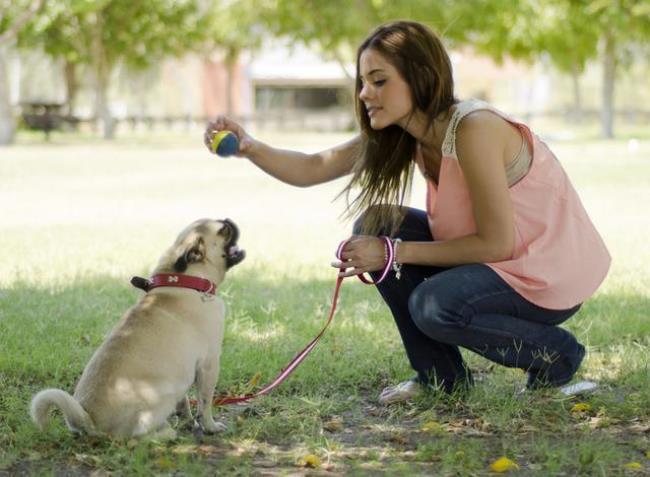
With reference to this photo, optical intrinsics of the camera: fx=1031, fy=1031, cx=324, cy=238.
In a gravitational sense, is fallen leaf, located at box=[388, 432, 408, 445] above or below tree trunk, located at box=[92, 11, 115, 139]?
below

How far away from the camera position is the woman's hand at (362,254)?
4.17 meters

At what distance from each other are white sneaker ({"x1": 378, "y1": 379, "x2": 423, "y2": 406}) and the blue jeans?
5cm

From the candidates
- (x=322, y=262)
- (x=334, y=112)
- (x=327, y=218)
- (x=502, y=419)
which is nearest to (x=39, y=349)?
(x=502, y=419)

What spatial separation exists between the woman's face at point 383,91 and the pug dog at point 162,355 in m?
0.76

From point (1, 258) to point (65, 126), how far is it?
36.2m

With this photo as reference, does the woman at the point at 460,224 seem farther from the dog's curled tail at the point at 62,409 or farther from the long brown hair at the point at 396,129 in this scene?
the dog's curled tail at the point at 62,409

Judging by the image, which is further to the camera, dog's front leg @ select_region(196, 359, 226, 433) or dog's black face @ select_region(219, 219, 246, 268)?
dog's black face @ select_region(219, 219, 246, 268)

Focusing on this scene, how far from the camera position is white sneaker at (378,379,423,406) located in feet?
15.0

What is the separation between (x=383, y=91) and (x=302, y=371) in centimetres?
157

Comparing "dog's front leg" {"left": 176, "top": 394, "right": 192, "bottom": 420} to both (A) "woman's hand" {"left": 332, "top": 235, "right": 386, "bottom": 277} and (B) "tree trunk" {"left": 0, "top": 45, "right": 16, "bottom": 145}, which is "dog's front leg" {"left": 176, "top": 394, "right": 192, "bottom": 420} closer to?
(A) "woman's hand" {"left": 332, "top": 235, "right": 386, "bottom": 277}

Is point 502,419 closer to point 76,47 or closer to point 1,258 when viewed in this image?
point 1,258

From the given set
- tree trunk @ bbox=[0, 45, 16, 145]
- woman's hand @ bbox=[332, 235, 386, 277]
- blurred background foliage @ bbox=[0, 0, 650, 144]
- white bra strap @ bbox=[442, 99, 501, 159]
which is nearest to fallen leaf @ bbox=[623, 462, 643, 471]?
woman's hand @ bbox=[332, 235, 386, 277]

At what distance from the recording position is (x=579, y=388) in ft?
14.9

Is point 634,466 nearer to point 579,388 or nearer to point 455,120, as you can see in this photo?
point 579,388
